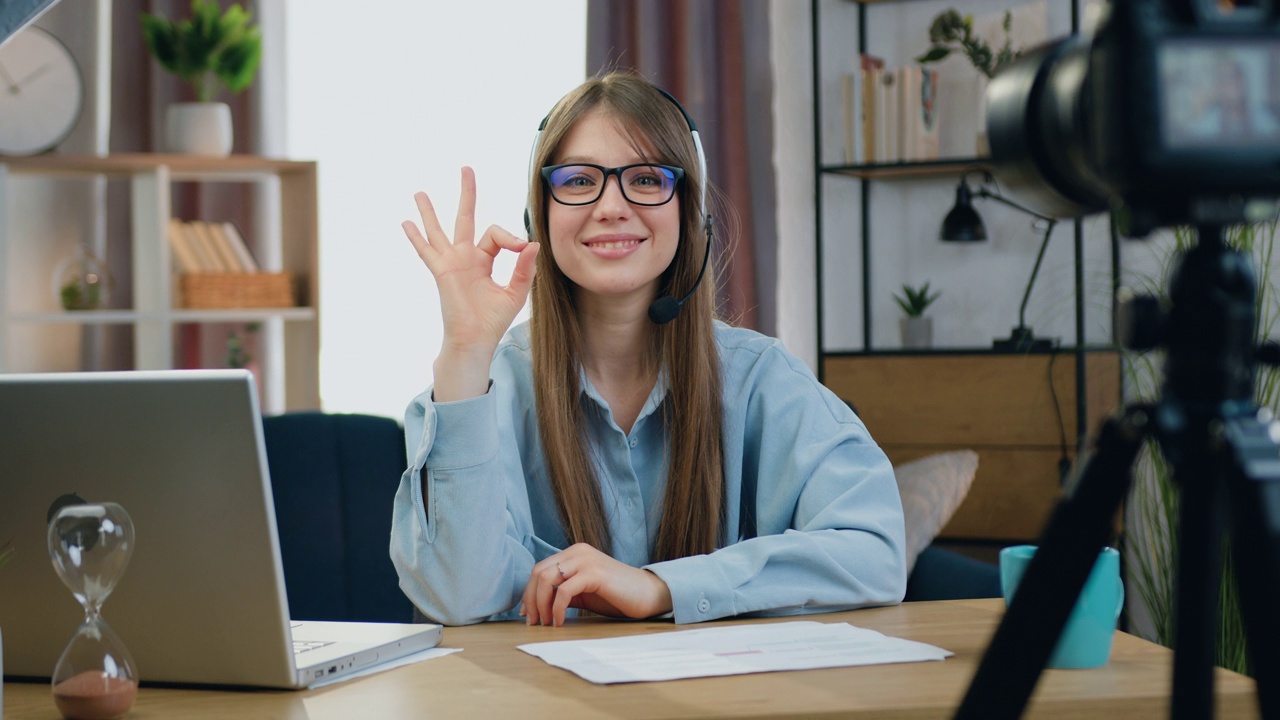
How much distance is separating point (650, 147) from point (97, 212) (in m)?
2.31

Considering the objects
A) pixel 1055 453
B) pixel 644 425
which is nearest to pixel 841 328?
pixel 1055 453

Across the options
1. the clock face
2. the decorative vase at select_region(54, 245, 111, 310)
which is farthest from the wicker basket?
the clock face

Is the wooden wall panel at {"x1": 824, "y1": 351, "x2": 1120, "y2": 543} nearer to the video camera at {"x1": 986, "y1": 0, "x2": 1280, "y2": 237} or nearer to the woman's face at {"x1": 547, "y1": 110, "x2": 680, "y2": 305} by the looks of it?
the woman's face at {"x1": 547, "y1": 110, "x2": 680, "y2": 305}

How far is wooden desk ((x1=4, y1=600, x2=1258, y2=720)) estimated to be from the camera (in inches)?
33.6

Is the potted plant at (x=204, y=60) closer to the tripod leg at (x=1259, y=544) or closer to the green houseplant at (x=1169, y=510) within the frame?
the green houseplant at (x=1169, y=510)

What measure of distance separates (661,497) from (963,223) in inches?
78.2

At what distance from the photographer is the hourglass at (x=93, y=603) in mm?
812

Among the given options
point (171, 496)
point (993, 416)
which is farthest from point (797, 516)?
point (993, 416)

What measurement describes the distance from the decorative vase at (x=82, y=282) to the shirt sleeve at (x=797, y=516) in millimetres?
Result: 2119

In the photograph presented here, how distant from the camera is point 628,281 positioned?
1522mm

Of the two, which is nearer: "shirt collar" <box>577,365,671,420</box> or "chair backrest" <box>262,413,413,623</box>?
"shirt collar" <box>577,365,671,420</box>

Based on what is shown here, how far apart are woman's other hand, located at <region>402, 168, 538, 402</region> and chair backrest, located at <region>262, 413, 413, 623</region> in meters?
0.74

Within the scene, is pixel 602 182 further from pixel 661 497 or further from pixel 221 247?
pixel 221 247

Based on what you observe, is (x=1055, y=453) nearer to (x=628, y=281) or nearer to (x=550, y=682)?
(x=628, y=281)
